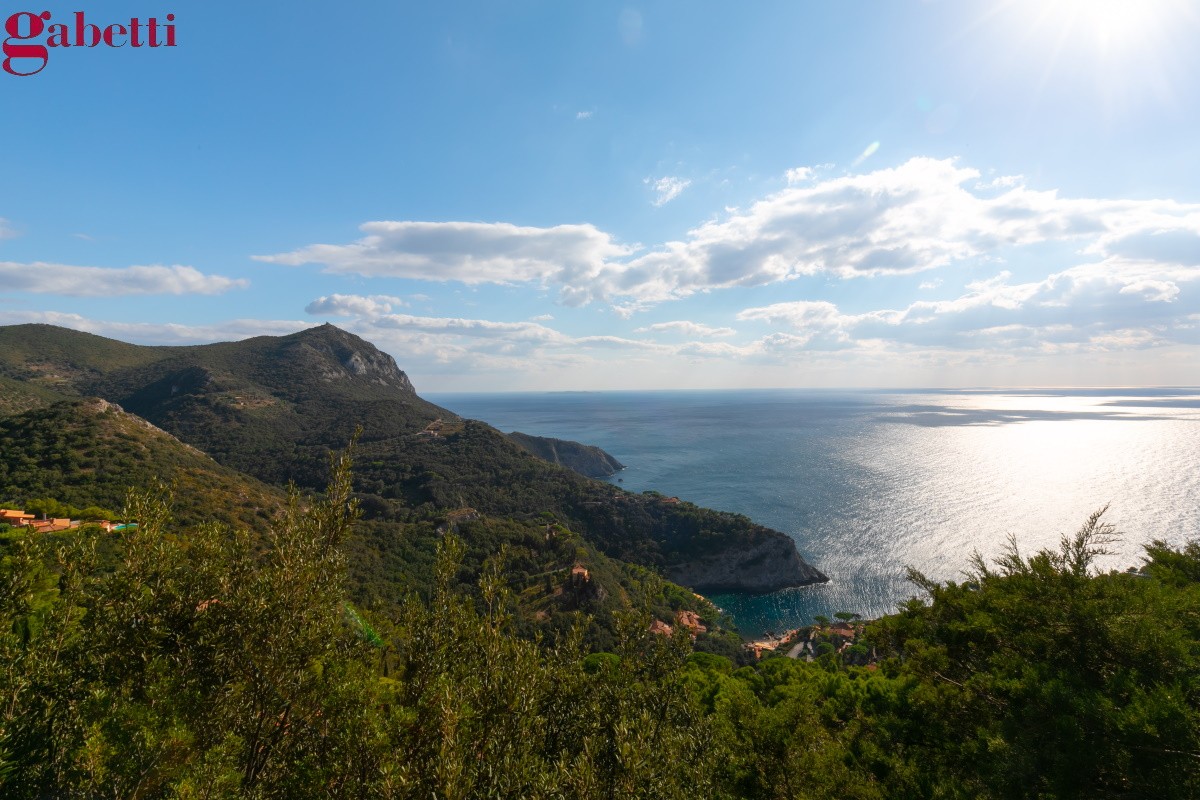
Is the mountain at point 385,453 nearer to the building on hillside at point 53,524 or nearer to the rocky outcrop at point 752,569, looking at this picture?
the rocky outcrop at point 752,569

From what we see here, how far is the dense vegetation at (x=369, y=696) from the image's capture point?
8.83 metres

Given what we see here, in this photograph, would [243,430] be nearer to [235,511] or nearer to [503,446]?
[503,446]

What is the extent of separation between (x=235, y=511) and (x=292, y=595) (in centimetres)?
6660

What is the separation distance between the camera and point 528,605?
70625 millimetres

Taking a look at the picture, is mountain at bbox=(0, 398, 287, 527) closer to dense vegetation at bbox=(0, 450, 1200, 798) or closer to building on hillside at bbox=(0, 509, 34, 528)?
building on hillside at bbox=(0, 509, 34, 528)

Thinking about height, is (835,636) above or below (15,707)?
below

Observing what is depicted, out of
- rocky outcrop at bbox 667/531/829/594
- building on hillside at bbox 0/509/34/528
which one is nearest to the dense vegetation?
building on hillside at bbox 0/509/34/528

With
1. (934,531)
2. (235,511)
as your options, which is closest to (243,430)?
(235,511)

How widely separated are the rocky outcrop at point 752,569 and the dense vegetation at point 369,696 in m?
86.3

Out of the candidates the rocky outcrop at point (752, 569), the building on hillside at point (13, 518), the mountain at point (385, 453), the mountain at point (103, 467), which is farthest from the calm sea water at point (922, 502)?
the building on hillside at point (13, 518)

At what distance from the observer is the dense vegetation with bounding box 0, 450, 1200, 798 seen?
883 cm

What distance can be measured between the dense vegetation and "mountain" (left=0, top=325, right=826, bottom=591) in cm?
8582

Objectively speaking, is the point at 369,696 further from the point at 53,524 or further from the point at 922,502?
the point at 922,502

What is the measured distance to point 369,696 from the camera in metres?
10.7
